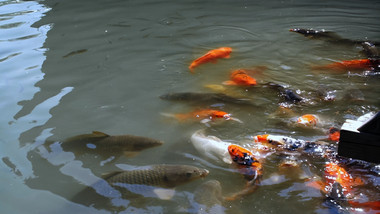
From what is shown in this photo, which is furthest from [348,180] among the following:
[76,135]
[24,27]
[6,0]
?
[6,0]

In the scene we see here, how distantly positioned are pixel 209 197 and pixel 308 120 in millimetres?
1742

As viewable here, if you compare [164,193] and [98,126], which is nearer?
[164,193]

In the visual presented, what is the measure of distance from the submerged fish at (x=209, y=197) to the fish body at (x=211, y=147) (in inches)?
17.1

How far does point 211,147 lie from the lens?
408 cm

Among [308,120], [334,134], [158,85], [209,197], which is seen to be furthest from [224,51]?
[209,197]

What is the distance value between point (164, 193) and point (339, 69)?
3.79 meters

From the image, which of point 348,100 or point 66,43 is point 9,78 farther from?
point 348,100

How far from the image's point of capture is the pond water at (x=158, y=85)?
3586mm

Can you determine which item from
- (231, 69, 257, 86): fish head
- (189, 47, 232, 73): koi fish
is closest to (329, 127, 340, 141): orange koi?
(231, 69, 257, 86): fish head

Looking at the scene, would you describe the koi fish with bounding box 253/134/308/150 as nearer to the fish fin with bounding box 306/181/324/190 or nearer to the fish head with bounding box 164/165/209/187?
the fish fin with bounding box 306/181/324/190

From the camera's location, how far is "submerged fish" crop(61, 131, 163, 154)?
161 inches

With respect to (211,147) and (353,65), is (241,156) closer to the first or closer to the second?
(211,147)

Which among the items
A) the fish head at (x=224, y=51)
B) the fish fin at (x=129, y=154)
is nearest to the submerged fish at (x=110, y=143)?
the fish fin at (x=129, y=154)

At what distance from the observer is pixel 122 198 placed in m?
3.44
